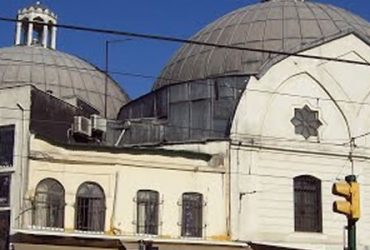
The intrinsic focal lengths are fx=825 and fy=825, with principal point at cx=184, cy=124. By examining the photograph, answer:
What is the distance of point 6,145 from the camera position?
26750 mm

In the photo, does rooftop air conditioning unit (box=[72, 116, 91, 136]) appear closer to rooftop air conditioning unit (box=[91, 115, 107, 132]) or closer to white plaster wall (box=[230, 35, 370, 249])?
rooftop air conditioning unit (box=[91, 115, 107, 132])

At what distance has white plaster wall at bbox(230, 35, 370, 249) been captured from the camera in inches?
1135

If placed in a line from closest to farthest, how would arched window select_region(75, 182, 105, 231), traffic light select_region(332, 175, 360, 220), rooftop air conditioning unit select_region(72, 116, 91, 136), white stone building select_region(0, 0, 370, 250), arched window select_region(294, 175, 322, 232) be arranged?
traffic light select_region(332, 175, 360, 220) < white stone building select_region(0, 0, 370, 250) < arched window select_region(75, 182, 105, 231) < arched window select_region(294, 175, 322, 232) < rooftop air conditioning unit select_region(72, 116, 91, 136)

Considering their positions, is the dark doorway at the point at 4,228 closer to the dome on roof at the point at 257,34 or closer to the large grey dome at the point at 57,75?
the dome on roof at the point at 257,34

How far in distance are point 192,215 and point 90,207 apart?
3540mm

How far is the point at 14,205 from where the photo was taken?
2608cm

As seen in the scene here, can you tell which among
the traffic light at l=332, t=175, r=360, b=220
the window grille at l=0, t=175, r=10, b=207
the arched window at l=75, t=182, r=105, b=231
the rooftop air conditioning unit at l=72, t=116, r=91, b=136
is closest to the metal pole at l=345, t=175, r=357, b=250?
the traffic light at l=332, t=175, r=360, b=220

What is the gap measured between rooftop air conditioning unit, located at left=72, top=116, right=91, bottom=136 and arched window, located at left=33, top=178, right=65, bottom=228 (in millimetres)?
3867

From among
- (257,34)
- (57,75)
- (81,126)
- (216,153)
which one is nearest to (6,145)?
(81,126)

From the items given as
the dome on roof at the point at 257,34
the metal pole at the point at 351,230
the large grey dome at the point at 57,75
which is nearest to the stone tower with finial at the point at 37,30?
the large grey dome at the point at 57,75

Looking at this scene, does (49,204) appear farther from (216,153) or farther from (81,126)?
(216,153)

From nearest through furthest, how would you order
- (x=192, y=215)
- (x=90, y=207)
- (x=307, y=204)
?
1. (x=90, y=207)
2. (x=192, y=215)
3. (x=307, y=204)

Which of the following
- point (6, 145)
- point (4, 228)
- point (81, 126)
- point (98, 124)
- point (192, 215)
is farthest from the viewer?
point (98, 124)

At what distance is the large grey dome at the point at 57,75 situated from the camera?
4422 centimetres
